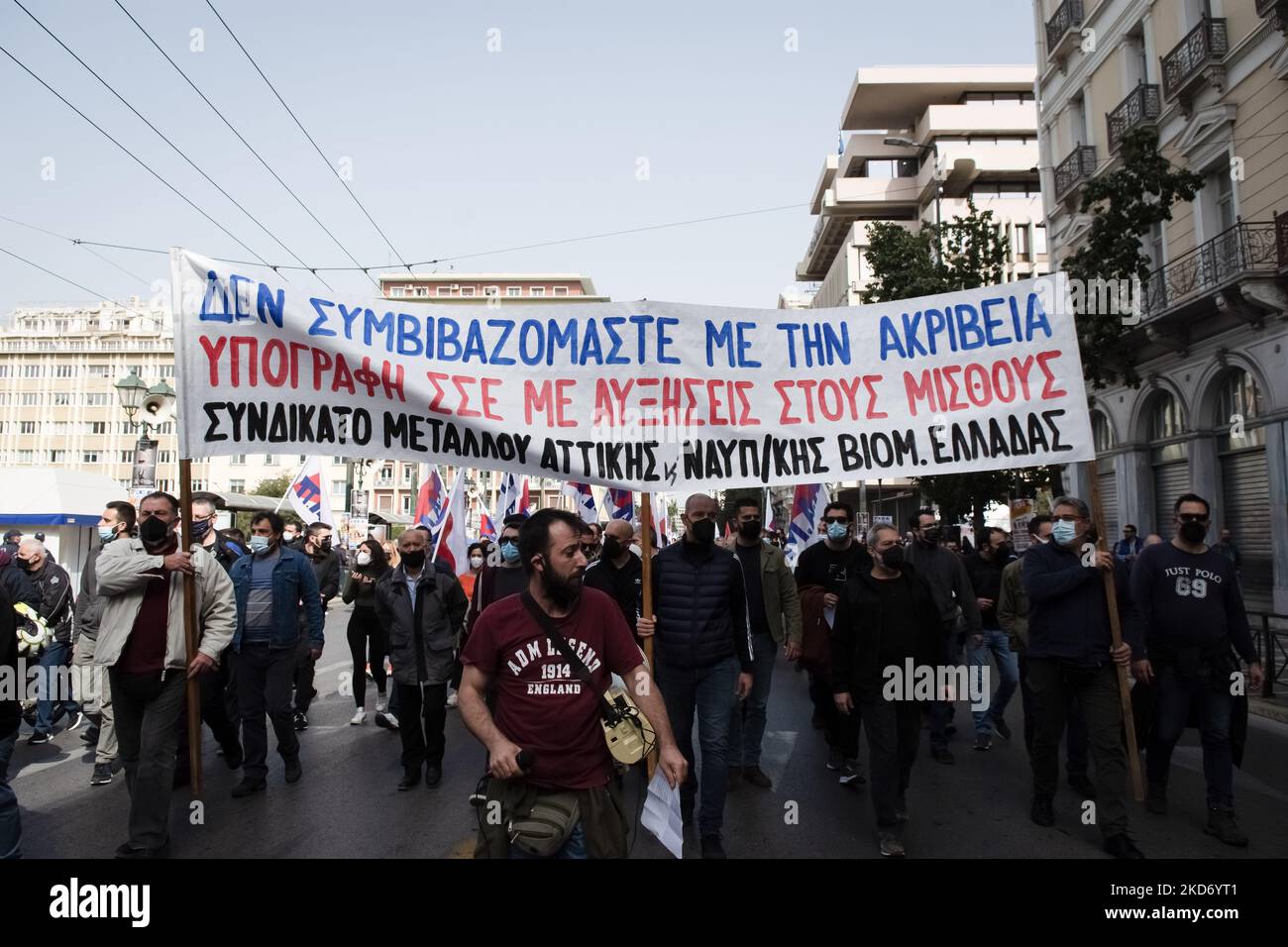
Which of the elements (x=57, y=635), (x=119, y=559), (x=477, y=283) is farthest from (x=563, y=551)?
(x=477, y=283)

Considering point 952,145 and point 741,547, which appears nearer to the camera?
point 741,547

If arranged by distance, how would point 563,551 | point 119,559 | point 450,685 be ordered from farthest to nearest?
point 450,685, point 119,559, point 563,551

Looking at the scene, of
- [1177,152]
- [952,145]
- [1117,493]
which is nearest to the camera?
[1177,152]

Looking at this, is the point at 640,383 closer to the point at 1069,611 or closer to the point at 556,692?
the point at 556,692

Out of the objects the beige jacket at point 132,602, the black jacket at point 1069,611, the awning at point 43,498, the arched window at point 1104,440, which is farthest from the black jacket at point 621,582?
the arched window at point 1104,440

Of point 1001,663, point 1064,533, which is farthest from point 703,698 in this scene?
point 1001,663

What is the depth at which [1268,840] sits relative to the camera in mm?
4980

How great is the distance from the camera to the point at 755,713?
21.2 feet

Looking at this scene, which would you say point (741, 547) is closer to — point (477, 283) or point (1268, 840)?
point (1268, 840)

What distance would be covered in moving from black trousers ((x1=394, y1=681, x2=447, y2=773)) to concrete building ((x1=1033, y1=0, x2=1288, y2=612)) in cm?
1333

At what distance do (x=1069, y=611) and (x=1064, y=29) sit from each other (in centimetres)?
Result: 2373

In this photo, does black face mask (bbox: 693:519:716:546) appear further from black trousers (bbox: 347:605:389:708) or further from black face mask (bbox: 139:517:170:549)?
black trousers (bbox: 347:605:389:708)

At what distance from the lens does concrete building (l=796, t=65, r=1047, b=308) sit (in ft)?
148

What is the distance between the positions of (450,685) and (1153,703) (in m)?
7.66
